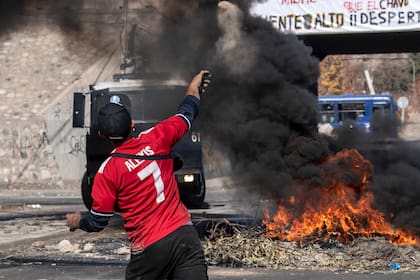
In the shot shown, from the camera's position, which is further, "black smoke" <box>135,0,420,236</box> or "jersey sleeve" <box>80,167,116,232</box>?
"black smoke" <box>135,0,420,236</box>

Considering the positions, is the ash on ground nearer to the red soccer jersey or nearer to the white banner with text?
the red soccer jersey

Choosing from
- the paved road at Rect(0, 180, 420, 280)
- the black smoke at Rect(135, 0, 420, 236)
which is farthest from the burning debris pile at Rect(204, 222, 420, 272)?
the black smoke at Rect(135, 0, 420, 236)

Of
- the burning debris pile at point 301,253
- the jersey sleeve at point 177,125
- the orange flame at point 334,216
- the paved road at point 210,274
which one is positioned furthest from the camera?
the orange flame at point 334,216

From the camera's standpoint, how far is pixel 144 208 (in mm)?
4453

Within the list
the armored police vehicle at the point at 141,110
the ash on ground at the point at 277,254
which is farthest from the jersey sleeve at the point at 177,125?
the armored police vehicle at the point at 141,110

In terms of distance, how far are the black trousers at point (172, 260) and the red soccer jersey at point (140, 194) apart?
4 cm

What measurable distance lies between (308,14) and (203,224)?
8341 mm

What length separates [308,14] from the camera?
18.4m

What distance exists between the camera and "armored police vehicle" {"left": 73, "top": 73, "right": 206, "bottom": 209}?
12.5 meters

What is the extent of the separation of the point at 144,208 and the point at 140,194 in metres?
0.08

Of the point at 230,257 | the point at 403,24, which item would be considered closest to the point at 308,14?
the point at 403,24

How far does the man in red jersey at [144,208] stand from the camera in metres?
4.42

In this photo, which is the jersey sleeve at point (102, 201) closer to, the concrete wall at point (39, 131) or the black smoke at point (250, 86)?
the black smoke at point (250, 86)

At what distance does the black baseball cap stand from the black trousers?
2.11ft
